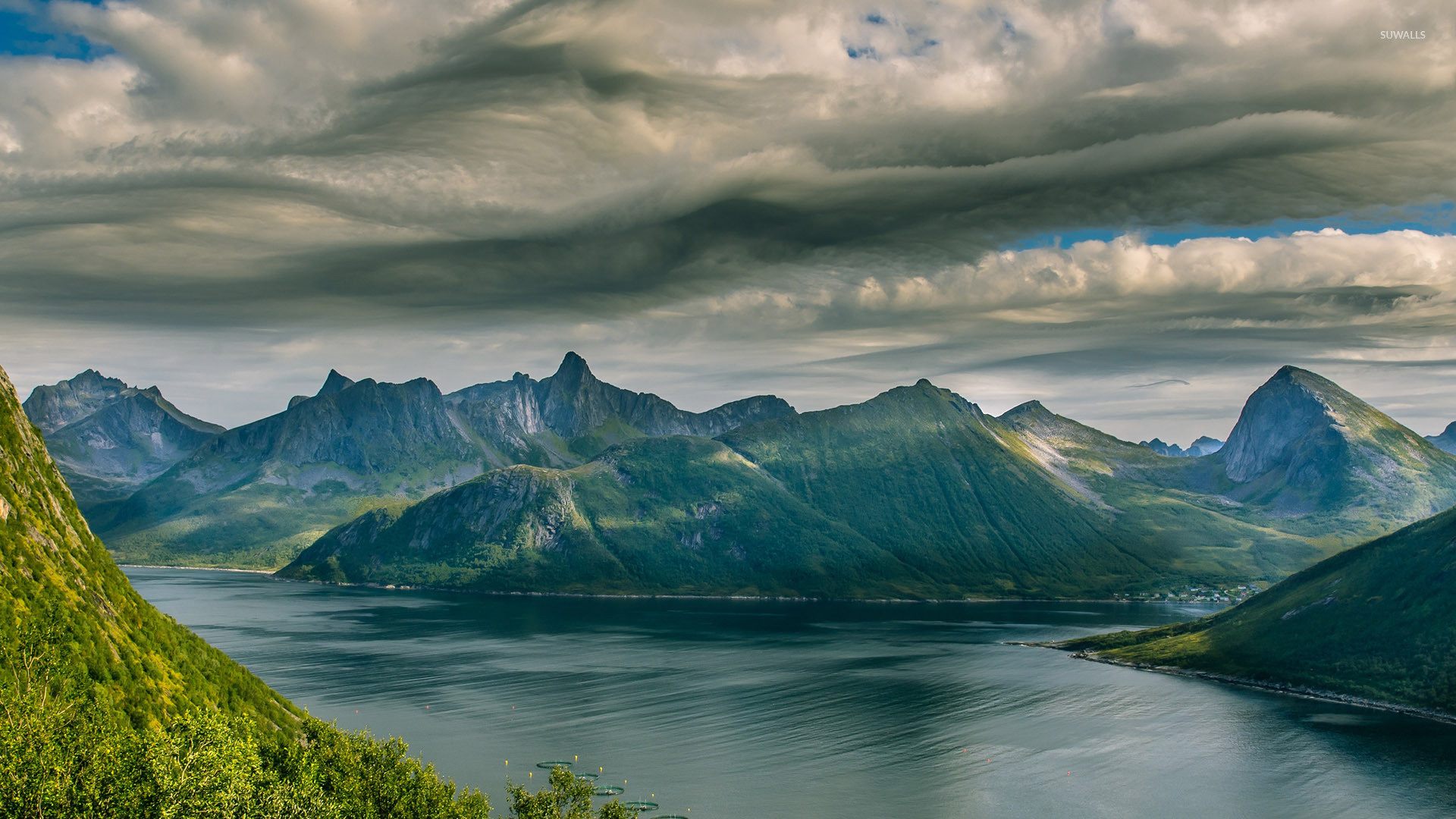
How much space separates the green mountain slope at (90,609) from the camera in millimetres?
125625

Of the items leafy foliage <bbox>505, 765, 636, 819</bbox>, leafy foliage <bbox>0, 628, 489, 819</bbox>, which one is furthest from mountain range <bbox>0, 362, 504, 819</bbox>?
leafy foliage <bbox>505, 765, 636, 819</bbox>

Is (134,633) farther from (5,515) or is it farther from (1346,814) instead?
(1346,814)

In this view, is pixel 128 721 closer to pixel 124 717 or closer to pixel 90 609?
pixel 124 717

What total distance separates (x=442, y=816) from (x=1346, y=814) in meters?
152

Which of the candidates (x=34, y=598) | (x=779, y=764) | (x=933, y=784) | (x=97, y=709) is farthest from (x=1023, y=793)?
(x=34, y=598)

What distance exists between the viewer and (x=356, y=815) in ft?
348

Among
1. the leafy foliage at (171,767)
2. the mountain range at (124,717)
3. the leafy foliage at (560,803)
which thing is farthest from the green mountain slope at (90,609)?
the leafy foliage at (560,803)

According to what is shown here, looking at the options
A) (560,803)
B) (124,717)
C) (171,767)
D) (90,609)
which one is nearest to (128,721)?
(124,717)

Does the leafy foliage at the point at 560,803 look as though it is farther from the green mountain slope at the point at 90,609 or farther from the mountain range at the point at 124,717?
the green mountain slope at the point at 90,609

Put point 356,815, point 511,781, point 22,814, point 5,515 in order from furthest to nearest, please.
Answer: point 511,781 < point 5,515 < point 356,815 < point 22,814

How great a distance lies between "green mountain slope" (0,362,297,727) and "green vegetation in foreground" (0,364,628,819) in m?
0.29

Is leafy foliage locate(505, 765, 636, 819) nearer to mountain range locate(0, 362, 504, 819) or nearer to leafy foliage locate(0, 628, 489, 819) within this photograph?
mountain range locate(0, 362, 504, 819)

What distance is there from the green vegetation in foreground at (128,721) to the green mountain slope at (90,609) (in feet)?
0.95

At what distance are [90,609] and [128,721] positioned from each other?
30.3 meters
